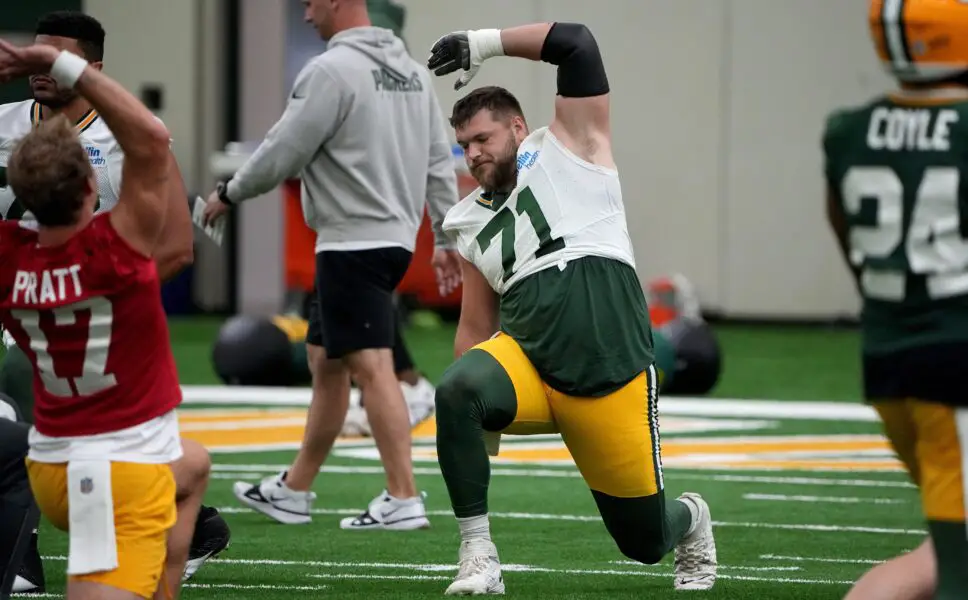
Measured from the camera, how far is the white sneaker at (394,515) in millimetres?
7215

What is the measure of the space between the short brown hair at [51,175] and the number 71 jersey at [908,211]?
179 cm

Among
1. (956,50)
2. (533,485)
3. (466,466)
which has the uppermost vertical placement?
(956,50)

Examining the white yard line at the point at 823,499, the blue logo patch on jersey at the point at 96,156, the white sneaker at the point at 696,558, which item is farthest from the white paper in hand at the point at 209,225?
the white yard line at the point at 823,499

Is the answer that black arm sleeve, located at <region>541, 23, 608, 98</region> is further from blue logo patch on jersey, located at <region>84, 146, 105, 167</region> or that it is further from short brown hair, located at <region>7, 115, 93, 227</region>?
short brown hair, located at <region>7, 115, 93, 227</region>

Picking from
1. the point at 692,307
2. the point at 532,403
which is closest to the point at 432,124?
the point at 532,403

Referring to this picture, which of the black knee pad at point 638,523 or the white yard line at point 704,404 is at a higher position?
the black knee pad at point 638,523

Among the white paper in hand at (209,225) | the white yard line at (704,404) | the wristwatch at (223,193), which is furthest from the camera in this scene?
the white yard line at (704,404)

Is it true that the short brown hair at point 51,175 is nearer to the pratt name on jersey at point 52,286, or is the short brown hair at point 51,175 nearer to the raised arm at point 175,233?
the pratt name on jersey at point 52,286

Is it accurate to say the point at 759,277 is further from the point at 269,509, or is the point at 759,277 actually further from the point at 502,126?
the point at 502,126

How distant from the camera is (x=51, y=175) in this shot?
423cm

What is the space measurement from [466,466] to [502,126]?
113 cm

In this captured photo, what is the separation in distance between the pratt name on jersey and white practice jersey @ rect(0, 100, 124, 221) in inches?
57.9

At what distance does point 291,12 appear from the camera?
2014 cm

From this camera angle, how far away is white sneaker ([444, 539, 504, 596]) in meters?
5.64
